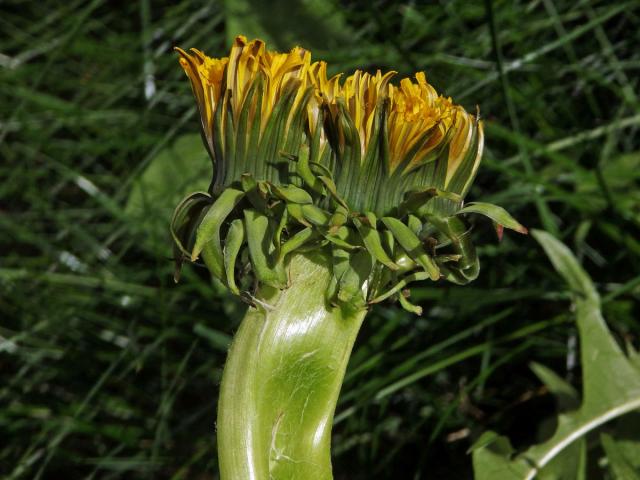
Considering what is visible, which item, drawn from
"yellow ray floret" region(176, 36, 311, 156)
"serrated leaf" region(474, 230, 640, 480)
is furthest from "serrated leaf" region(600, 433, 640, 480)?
"yellow ray floret" region(176, 36, 311, 156)

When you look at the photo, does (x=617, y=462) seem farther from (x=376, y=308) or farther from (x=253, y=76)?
(x=253, y=76)

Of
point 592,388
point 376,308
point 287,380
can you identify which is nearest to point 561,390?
point 592,388

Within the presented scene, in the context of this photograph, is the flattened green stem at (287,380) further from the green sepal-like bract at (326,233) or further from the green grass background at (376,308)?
the green grass background at (376,308)

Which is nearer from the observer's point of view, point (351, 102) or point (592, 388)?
point (351, 102)

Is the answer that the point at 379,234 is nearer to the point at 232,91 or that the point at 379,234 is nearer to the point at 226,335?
the point at 232,91

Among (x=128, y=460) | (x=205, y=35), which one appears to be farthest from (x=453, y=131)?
(x=205, y=35)

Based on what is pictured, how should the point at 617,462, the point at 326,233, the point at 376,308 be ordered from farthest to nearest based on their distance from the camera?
the point at 376,308
the point at 617,462
the point at 326,233
